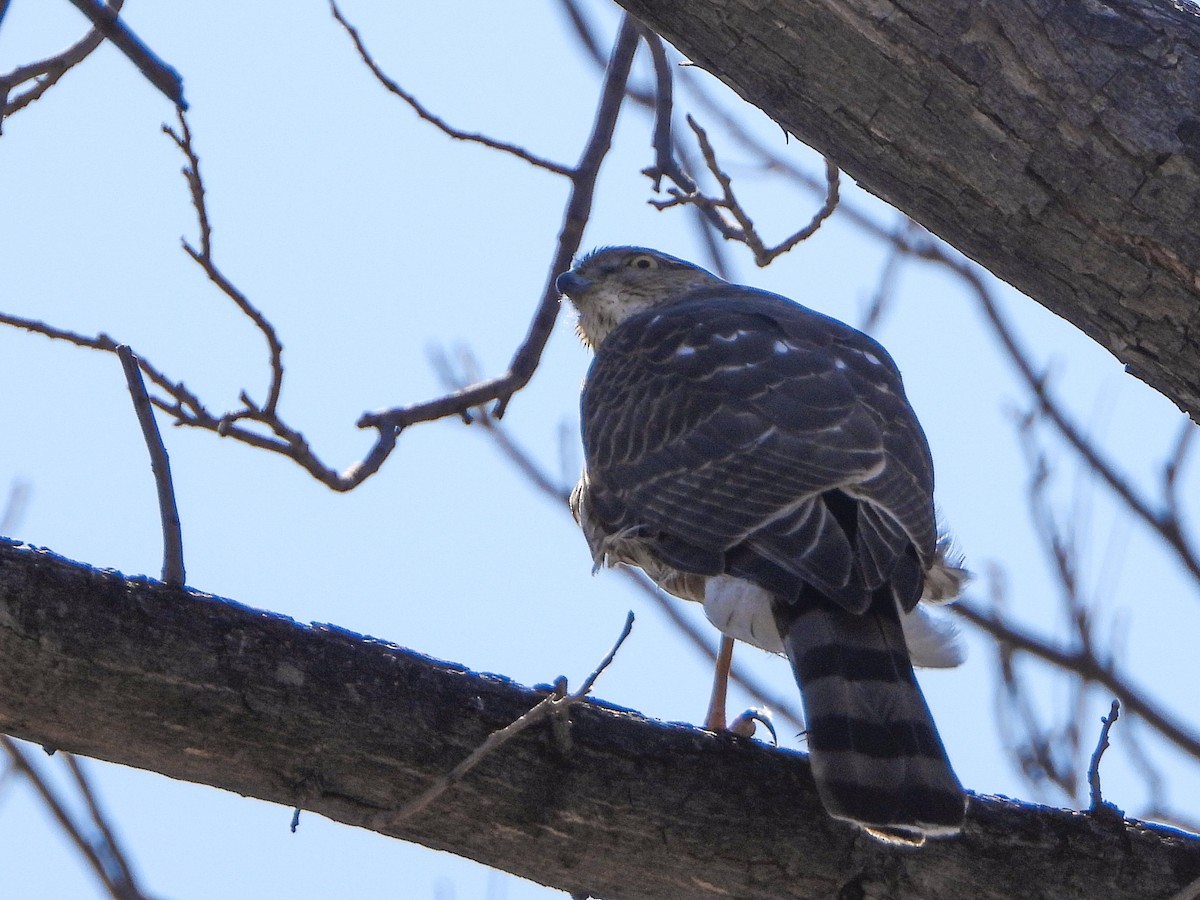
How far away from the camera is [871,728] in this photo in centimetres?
269

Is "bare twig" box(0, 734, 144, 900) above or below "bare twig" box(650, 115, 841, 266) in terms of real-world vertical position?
below

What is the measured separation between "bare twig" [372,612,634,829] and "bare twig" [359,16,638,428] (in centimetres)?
122

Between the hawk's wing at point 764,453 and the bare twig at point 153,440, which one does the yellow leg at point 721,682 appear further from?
the bare twig at point 153,440

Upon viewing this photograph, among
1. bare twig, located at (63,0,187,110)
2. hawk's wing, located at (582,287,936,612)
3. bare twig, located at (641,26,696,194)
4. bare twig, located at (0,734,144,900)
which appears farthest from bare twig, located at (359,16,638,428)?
bare twig, located at (63,0,187,110)

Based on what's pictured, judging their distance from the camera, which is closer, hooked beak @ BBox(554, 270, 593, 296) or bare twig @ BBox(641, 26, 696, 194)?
bare twig @ BBox(641, 26, 696, 194)

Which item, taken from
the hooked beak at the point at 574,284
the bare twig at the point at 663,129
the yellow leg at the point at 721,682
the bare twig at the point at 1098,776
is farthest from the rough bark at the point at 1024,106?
the hooked beak at the point at 574,284

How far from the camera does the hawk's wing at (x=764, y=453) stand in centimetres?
320

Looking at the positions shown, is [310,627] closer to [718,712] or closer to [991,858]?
[991,858]

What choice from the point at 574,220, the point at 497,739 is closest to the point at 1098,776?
the point at 497,739

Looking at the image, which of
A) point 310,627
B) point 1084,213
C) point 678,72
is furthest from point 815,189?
point 310,627

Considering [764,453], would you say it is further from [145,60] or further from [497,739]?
[145,60]

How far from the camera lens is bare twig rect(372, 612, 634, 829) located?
2.37 meters

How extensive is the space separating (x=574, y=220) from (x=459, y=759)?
1.74 meters

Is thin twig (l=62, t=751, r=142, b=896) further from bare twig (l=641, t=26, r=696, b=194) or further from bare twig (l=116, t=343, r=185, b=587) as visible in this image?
bare twig (l=641, t=26, r=696, b=194)
